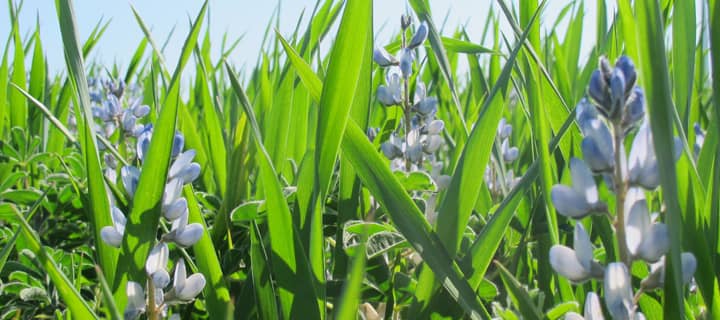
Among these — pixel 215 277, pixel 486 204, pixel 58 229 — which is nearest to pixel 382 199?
pixel 215 277

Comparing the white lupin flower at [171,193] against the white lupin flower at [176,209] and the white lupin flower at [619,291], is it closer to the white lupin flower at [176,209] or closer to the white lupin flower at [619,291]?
the white lupin flower at [176,209]

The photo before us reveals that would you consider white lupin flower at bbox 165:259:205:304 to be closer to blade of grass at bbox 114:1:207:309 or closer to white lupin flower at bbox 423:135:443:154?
blade of grass at bbox 114:1:207:309

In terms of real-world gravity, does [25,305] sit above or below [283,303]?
below

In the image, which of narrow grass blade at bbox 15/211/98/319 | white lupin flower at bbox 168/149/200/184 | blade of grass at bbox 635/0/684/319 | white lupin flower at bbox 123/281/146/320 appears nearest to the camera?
blade of grass at bbox 635/0/684/319

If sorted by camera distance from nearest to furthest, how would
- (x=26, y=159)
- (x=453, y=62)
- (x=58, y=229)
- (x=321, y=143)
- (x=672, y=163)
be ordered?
1. (x=672, y=163)
2. (x=321, y=143)
3. (x=58, y=229)
4. (x=26, y=159)
5. (x=453, y=62)

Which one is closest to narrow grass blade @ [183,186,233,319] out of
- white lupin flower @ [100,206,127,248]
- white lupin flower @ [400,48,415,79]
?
white lupin flower @ [100,206,127,248]

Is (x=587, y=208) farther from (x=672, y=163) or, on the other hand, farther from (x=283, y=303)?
(x=283, y=303)

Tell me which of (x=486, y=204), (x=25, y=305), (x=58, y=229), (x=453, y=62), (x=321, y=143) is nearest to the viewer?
(x=321, y=143)
